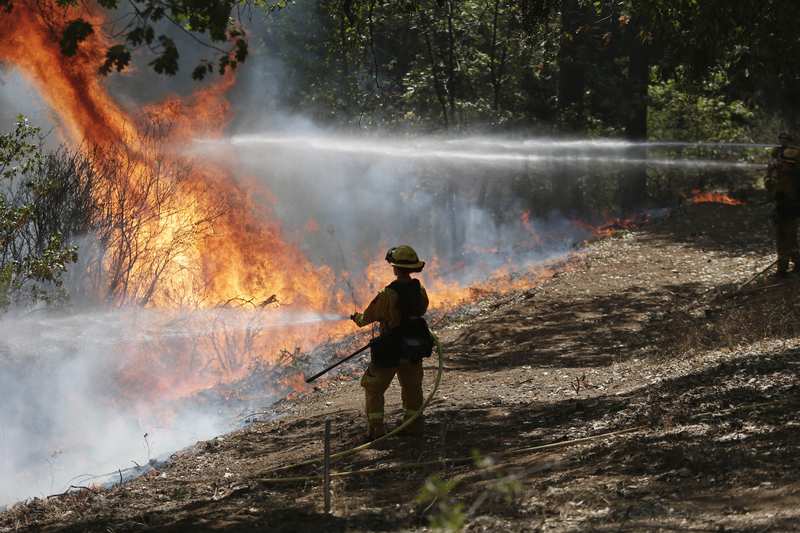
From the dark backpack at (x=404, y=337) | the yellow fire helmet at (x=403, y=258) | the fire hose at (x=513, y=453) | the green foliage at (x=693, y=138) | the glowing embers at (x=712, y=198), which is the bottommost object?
the fire hose at (x=513, y=453)

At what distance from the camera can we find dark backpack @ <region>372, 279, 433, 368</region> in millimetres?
5199

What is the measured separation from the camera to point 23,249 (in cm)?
988

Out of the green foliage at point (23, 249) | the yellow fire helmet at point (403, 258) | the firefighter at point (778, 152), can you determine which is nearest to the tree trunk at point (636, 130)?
the firefighter at point (778, 152)

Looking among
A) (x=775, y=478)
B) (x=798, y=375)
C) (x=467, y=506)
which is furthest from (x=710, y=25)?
(x=467, y=506)

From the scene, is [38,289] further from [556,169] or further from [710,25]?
[556,169]

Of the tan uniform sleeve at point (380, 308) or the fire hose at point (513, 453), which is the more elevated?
the tan uniform sleeve at point (380, 308)

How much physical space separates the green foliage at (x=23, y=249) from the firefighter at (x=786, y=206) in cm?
990

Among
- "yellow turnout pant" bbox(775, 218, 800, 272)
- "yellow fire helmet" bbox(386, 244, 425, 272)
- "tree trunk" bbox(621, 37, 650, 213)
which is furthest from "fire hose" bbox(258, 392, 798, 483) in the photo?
"tree trunk" bbox(621, 37, 650, 213)

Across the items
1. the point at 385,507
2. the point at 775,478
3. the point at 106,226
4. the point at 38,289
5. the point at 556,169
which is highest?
the point at 556,169

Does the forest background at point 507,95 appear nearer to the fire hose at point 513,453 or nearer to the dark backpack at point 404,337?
the dark backpack at point 404,337

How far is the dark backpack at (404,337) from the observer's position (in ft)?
17.1

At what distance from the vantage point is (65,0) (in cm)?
443

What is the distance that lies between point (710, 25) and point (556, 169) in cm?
1160

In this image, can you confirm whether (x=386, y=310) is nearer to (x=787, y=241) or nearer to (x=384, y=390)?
(x=384, y=390)
